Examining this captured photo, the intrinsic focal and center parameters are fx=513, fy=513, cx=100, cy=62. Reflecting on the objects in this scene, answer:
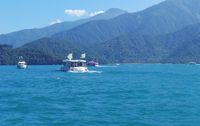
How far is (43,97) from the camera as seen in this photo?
167 feet

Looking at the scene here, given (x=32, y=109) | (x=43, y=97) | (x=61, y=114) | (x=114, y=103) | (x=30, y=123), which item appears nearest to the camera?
(x=30, y=123)

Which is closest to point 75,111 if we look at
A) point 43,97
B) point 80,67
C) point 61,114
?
point 61,114

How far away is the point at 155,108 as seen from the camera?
131 ft

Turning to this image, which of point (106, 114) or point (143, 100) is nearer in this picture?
point (106, 114)

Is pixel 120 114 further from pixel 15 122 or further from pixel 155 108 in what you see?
pixel 15 122

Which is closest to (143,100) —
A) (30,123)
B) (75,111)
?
(75,111)

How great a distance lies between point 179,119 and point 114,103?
1085 centimetres

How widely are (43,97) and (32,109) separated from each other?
1154 cm

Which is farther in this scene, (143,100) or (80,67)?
(80,67)

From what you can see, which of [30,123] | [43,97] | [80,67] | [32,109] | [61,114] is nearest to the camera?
[30,123]

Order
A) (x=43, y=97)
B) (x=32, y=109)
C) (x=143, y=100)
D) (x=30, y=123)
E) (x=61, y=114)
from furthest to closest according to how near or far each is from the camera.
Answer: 1. (x=43, y=97)
2. (x=143, y=100)
3. (x=32, y=109)
4. (x=61, y=114)
5. (x=30, y=123)

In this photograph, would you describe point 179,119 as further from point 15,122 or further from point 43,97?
point 43,97

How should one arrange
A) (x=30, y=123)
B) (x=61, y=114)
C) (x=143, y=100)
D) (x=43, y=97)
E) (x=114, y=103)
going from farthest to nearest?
(x=43, y=97) → (x=143, y=100) → (x=114, y=103) → (x=61, y=114) → (x=30, y=123)

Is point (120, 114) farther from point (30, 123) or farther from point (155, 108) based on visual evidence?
point (30, 123)
